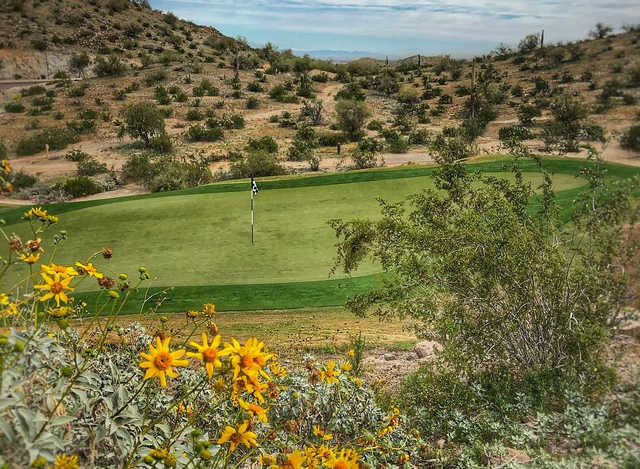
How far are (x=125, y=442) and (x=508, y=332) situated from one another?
13.1 feet

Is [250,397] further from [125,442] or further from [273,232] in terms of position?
[273,232]

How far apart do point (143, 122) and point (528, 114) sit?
2603cm

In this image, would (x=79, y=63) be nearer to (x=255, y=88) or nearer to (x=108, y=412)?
(x=255, y=88)

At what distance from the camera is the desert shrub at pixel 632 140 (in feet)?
82.8

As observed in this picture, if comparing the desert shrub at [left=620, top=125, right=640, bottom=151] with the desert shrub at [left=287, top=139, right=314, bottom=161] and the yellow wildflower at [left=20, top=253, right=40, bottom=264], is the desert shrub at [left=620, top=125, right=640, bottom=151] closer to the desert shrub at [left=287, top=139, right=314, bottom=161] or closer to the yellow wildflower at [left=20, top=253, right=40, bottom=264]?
the desert shrub at [left=287, top=139, right=314, bottom=161]

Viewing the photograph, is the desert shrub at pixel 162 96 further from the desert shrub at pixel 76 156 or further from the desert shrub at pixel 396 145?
the desert shrub at pixel 396 145

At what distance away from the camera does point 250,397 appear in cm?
402

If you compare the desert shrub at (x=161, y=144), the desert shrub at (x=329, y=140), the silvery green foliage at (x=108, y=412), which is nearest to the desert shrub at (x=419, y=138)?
the desert shrub at (x=329, y=140)

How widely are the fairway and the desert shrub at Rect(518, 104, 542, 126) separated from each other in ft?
69.9

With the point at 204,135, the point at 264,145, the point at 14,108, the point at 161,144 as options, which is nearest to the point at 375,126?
the point at 264,145

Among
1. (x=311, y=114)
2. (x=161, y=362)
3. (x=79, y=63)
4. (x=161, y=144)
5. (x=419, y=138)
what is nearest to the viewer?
(x=161, y=362)

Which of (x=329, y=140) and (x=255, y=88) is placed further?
(x=255, y=88)

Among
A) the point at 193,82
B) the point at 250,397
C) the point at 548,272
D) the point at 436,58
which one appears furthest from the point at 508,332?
the point at 436,58

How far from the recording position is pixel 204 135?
114ft
